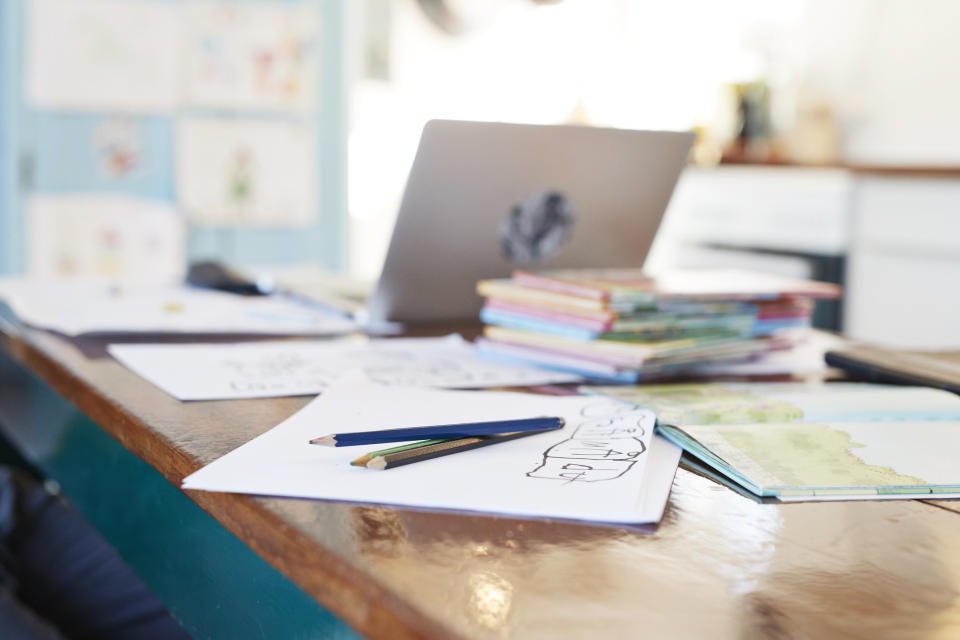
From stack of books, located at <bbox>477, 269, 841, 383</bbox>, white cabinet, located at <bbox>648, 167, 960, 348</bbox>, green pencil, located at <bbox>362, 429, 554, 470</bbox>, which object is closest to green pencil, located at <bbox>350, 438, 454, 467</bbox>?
green pencil, located at <bbox>362, 429, 554, 470</bbox>

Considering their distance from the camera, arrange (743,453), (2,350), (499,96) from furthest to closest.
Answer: (499,96) → (2,350) → (743,453)

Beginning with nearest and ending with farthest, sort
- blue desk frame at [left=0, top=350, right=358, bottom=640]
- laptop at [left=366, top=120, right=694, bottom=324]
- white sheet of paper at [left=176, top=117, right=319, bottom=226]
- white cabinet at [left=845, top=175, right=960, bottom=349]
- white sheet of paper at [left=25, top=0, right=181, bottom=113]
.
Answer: blue desk frame at [left=0, top=350, right=358, bottom=640] → laptop at [left=366, top=120, right=694, bottom=324] → white sheet of paper at [left=25, top=0, right=181, bottom=113] → white cabinet at [left=845, top=175, right=960, bottom=349] → white sheet of paper at [left=176, top=117, right=319, bottom=226]

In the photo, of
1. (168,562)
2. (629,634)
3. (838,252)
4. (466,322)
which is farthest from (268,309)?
(838,252)

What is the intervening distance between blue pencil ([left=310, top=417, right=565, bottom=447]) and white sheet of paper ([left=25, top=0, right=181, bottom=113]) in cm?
263

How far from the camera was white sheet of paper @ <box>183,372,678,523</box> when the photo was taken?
49 cm

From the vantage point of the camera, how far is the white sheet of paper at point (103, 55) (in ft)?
9.18

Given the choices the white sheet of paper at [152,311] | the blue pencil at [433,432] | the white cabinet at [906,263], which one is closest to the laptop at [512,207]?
the white sheet of paper at [152,311]

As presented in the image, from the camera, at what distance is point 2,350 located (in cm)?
111

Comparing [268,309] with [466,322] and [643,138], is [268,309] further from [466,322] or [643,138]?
[643,138]

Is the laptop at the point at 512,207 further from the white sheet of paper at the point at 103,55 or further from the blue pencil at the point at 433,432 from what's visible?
the white sheet of paper at the point at 103,55

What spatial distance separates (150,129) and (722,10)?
8.24 feet

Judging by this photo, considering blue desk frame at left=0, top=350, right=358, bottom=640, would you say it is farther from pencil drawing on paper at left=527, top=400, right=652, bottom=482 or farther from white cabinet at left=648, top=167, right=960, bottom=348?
white cabinet at left=648, top=167, right=960, bottom=348

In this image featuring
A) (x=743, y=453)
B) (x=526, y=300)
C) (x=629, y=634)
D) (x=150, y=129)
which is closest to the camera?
(x=629, y=634)

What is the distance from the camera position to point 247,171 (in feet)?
10.6
